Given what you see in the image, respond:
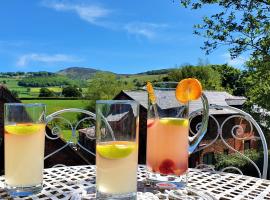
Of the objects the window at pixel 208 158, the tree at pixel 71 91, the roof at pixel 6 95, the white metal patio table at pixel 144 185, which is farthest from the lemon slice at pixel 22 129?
the tree at pixel 71 91

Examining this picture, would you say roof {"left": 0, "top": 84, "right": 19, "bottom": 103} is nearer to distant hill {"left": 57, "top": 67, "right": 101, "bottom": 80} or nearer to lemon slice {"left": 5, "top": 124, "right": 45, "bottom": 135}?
lemon slice {"left": 5, "top": 124, "right": 45, "bottom": 135}

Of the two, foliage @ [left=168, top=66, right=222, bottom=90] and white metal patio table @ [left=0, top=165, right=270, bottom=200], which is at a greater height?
foliage @ [left=168, top=66, right=222, bottom=90]

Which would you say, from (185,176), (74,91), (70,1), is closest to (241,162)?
(185,176)

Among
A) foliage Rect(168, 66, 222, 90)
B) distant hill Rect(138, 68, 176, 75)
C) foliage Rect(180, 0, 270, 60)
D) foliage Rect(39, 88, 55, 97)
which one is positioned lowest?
foliage Rect(39, 88, 55, 97)

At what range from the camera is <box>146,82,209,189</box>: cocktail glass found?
120 centimetres

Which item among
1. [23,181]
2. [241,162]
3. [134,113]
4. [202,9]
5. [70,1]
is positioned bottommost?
[241,162]

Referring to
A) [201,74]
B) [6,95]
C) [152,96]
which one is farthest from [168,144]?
[201,74]

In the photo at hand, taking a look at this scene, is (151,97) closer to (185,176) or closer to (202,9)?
(185,176)

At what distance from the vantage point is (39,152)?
1.17 m

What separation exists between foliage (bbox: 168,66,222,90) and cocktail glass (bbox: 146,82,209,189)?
45686 millimetres

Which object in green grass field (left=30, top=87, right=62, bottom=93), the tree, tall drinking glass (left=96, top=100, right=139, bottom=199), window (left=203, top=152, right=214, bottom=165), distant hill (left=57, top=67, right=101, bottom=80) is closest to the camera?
tall drinking glass (left=96, top=100, right=139, bottom=199)

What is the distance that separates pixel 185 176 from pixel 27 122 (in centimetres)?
55

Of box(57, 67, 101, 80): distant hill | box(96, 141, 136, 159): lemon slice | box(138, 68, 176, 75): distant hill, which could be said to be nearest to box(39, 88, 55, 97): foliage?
box(57, 67, 101, 80): distant hill

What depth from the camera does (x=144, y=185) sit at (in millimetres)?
1262
